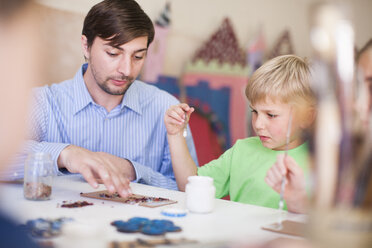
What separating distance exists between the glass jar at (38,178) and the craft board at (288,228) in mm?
606

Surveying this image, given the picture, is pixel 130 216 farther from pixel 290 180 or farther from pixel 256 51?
pixel 256 51

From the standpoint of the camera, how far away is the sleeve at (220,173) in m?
1.65

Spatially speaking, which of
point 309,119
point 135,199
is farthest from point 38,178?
point 309,119

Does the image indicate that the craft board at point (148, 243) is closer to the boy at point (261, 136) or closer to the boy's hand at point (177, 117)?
the boy at point (261, 136)

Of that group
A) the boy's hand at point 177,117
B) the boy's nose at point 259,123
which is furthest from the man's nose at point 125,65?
the boy's nose at point 259,123

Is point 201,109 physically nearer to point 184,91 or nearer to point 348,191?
point 184,91

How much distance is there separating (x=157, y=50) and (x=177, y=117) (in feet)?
4.26

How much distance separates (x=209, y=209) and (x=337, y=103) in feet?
2.30

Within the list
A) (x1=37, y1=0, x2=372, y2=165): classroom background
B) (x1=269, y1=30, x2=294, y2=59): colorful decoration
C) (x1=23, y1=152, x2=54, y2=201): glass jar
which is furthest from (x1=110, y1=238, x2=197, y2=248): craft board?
(x1=269, y1=30, x2=294, y2=59): colorful decoration

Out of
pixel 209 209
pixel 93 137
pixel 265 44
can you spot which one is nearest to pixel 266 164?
pixel 209 209

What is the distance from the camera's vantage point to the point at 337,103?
0.47 metres

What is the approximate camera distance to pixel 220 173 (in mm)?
1668

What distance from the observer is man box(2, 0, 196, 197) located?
181cm

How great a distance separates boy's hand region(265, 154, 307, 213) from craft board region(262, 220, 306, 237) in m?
0.06
